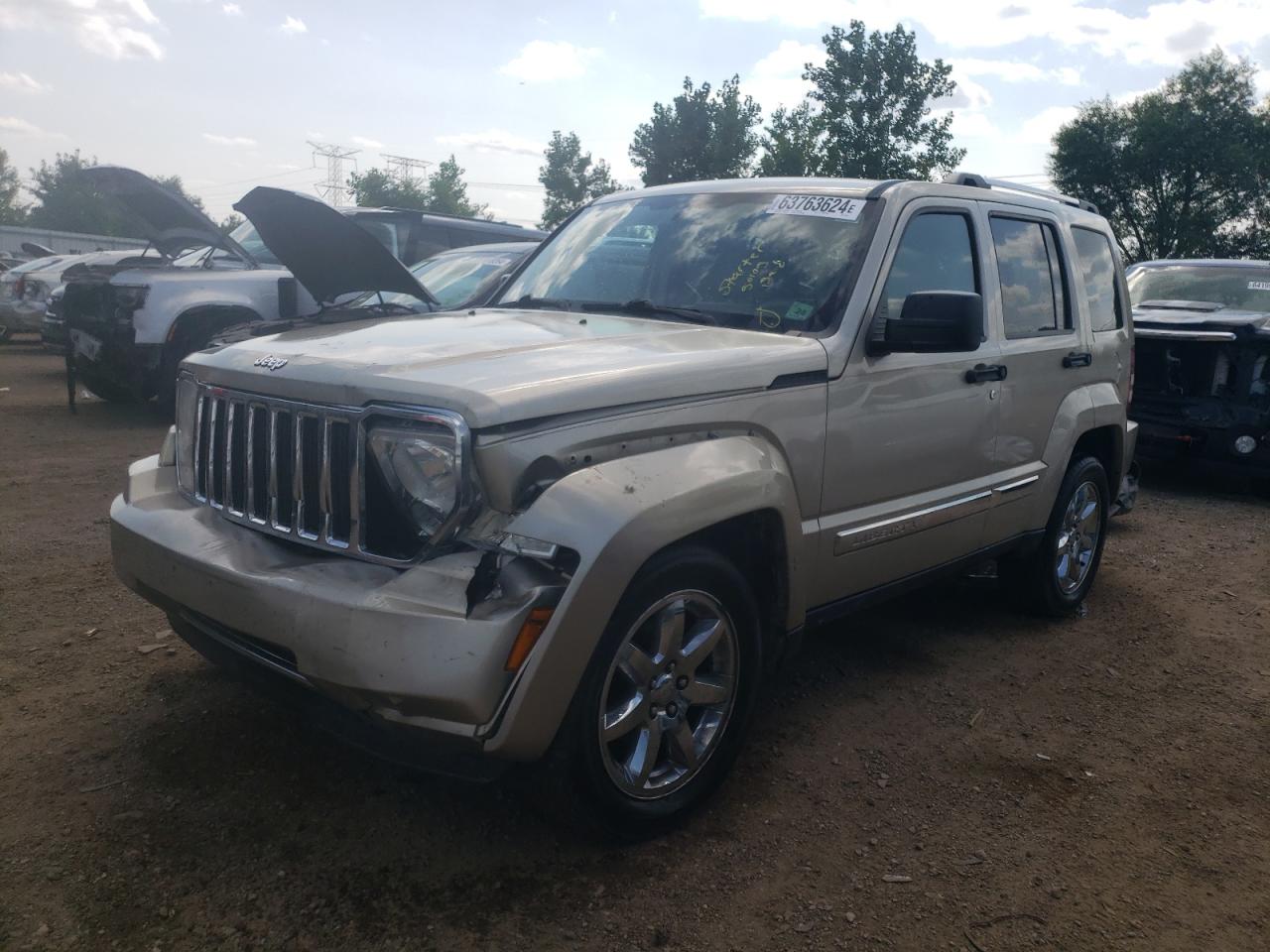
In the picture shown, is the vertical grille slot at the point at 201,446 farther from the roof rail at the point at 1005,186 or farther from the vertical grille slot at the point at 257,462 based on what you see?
the roof rail at the point at 1005,186

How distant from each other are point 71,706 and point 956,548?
3.27 metres

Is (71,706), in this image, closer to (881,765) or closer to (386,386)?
(386,386)

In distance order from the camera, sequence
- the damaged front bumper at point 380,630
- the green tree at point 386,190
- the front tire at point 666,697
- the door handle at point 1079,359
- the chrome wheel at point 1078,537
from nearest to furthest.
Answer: the damaged front bumper at point 380,630, the front tire at point 666,697, the door handle at point 1079,359, the chrome wheel at point 1078,537, the green tree at point 386,190

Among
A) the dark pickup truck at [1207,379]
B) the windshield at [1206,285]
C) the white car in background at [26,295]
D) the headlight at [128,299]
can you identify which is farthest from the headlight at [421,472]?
the white car in background at [26,295]

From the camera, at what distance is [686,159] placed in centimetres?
3666

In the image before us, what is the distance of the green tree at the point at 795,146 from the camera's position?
34.1m

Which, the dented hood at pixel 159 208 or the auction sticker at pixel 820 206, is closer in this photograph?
the auction sticker at pixel 820 206

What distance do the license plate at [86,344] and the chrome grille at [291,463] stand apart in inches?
252

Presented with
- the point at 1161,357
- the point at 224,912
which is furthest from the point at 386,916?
the point at 1161,357

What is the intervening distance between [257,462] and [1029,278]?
10.9 ft

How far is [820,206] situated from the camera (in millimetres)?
3805

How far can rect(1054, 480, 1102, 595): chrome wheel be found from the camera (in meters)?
5.01

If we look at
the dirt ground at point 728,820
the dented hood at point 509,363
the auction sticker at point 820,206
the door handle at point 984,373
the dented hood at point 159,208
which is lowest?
the dirt ground at point 728,820

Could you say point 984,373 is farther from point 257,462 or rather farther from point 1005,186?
point 257,462
